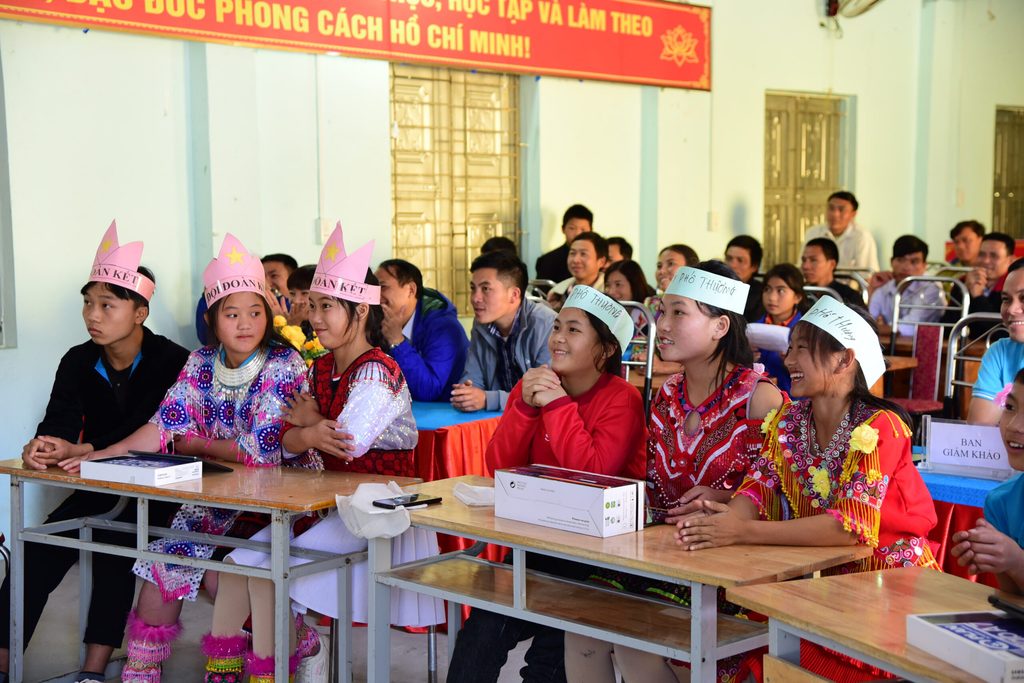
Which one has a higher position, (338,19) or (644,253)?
(338,19)

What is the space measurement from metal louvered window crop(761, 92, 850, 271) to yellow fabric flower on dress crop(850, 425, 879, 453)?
6.95 meters

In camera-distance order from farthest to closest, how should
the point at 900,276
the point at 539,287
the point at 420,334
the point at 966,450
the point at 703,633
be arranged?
the point at 900,276, the point at 539,287, the point at 420,334, the point at 966,450, the point at 703,633

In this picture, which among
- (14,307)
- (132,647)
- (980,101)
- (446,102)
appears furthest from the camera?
(980,101)

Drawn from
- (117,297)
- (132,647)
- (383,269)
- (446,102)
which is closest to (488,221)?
(446,102)

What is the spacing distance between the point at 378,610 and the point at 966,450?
1.51 metres

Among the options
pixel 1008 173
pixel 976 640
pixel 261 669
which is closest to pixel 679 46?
pixel 1008 173

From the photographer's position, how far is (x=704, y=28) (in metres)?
8.32

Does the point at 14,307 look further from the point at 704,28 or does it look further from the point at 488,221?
the point at 704,28

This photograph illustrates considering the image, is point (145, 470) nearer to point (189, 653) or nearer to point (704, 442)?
point (189, 653)

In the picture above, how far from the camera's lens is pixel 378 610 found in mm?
2758

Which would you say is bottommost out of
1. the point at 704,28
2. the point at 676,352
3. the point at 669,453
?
the point at 669,453

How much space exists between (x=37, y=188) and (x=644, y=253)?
435cm

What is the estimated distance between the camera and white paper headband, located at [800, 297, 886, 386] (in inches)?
97.5

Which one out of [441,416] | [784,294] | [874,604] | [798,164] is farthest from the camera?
[798,164]
